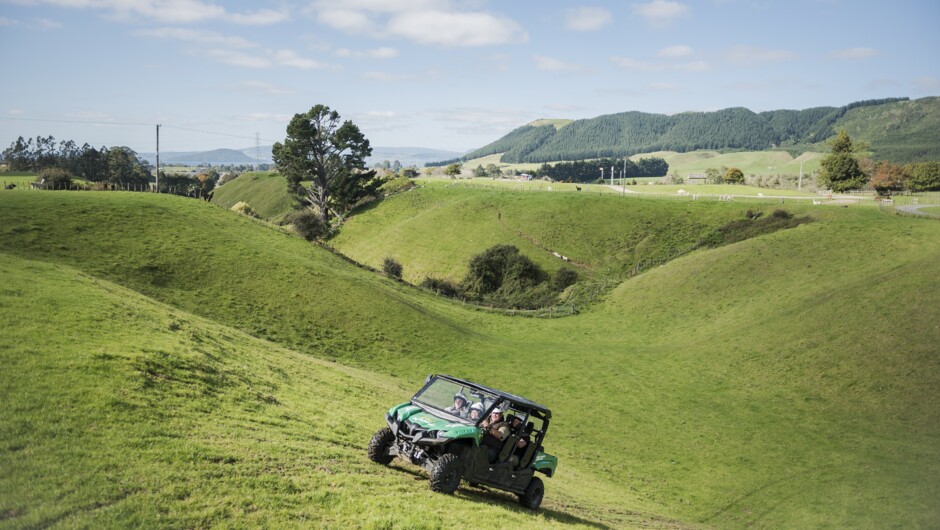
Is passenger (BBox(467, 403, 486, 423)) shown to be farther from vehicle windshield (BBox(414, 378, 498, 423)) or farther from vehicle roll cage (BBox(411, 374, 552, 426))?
vehicle roll cage (BBox(411, 374, 552, 426))

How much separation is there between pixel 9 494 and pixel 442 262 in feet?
274

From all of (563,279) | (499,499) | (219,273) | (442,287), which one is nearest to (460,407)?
(499,499)

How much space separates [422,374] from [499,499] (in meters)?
24.8

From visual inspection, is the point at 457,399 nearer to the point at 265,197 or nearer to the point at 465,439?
the point at 465,439

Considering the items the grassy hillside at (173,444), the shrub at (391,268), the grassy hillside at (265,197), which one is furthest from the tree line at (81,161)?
the grassy hillside at (173,444)

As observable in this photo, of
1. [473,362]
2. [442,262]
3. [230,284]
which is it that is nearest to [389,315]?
[473,362]

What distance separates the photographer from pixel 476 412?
15.4m

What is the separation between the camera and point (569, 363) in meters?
46.5

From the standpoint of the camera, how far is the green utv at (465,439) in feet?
46.3

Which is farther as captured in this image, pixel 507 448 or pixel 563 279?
pixel 563 279

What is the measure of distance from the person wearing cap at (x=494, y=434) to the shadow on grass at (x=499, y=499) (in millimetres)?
1091

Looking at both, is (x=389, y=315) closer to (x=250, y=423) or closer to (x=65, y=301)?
(x=65, y=301)

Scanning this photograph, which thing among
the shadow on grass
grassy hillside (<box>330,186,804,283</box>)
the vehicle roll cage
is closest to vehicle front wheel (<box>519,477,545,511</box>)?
the shadow on grass

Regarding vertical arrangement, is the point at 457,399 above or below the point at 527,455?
above
